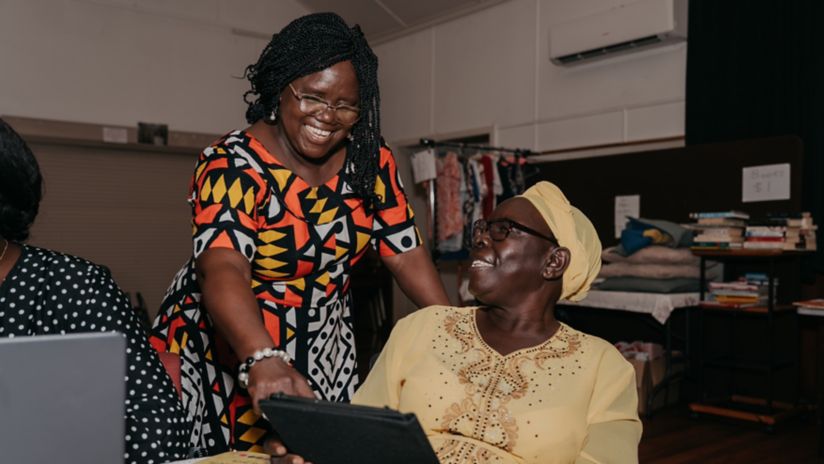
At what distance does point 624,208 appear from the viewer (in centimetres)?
598

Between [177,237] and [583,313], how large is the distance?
14.5 ft

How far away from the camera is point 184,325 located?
1894mm

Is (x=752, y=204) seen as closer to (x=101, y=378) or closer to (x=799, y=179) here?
(x=799, y=179)

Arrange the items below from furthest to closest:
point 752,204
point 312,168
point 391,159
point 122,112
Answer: point 122,112, point 752,204, point 391,159, point 312,168

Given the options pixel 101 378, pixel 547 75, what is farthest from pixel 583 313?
pixel 101 378

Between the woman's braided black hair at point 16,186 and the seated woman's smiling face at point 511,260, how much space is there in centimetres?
88

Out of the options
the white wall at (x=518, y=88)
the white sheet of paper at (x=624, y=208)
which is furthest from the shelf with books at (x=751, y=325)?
the white wall at (x=518, y=88)

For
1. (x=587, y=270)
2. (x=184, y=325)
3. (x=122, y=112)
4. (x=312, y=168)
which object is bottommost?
(x=184, y=325)

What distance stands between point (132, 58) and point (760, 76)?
5614mm

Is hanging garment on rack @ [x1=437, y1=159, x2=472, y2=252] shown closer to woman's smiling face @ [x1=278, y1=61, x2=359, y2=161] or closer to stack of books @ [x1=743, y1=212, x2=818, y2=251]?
stack of books @ [x1=743, y1=212, x2=818, y2=251]

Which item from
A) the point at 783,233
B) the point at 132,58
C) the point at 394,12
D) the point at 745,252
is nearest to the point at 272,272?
the point at 745,252

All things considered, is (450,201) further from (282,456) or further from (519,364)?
(282,456)

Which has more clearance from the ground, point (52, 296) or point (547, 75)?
point (547, 75)

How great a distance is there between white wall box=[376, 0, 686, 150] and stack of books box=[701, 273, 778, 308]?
1468mm
